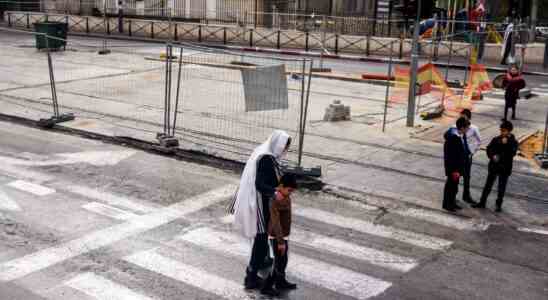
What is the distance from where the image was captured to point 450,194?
1026 centimetres

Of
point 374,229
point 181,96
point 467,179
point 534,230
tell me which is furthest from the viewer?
point 181,96

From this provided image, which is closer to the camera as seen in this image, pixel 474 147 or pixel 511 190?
pixel 474 147

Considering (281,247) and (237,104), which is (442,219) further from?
(237,104)

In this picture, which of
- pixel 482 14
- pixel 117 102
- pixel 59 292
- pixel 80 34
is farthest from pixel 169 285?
pixel 80 34

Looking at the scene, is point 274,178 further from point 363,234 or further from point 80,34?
point 80,34

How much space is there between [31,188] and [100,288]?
13.3 ft

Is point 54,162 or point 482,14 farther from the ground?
point 482,14

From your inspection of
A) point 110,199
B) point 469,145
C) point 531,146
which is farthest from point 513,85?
point 110,199

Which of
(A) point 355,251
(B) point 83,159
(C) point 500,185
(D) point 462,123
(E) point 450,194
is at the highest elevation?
(D) point 462,123

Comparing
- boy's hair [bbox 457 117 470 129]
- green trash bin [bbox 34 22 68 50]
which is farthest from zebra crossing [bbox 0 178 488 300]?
green trash bin [bbox 34 22 68 50]

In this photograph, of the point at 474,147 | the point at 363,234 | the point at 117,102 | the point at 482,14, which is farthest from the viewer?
the point at 482,14

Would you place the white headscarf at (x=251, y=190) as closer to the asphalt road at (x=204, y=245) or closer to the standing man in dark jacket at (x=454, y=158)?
A: the asphalt road at (x=204, y=245)

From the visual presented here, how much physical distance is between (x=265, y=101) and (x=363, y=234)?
3.74 m

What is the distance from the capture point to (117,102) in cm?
1828
